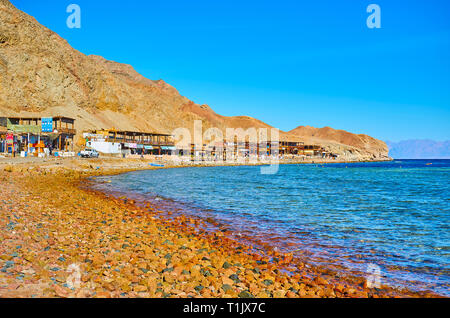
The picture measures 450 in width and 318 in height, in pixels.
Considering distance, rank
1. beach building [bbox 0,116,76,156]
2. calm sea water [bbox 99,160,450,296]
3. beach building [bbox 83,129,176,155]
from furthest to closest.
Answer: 1. beach building [bbox 83,129,176,155]
2. beach building [bbox 0,116,76,156]
3. calm sea water [bbox 99,160,450,296]

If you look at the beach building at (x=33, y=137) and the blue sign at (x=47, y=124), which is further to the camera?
the blue sign at (x=47, y=124)

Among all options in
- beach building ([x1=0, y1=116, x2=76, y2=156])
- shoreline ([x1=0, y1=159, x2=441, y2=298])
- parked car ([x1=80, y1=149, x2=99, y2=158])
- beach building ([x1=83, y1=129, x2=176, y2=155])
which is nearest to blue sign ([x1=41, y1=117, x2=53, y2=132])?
beach building ([x1=0, y1=116, x2=76, y2=156])

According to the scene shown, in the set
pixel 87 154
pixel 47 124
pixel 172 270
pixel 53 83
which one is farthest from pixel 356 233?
pixel 53 83

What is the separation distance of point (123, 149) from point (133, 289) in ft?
271

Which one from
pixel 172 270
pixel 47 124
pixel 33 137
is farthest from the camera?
pixel 33 137

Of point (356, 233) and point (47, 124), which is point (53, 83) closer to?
point (47, 124)

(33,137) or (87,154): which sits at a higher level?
(33,137)

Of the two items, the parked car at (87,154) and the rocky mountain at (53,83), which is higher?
the rocky mountain at (53,83)

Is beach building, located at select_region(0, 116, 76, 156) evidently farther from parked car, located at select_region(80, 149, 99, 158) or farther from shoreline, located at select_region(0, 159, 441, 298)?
shoreline, located at select_region(0, 159, 441, 298)

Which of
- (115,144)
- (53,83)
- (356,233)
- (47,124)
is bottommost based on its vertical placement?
(356,233)

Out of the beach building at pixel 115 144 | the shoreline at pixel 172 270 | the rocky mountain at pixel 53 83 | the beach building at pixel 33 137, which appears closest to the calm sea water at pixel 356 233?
the shoreline at pixel 172 270

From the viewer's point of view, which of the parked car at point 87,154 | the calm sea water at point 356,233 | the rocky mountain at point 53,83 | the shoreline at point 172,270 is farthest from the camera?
the rocky mountain at point 53,83

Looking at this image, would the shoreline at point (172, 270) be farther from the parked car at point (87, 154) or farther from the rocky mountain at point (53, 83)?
the rocky mountain at point (53, 83)
